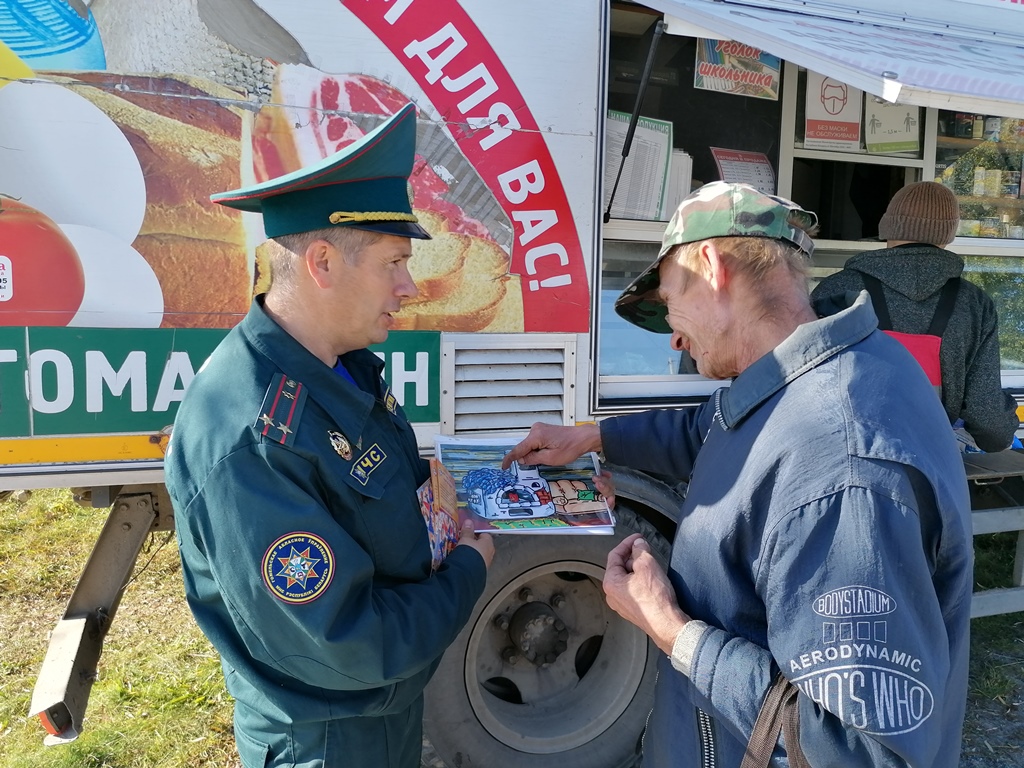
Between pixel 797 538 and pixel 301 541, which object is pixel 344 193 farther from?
pixel 797 538

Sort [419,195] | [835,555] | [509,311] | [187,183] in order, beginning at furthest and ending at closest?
[509,311] → [419,195] → [187,183] → [835,555]

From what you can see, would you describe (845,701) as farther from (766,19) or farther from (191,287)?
(766,19)

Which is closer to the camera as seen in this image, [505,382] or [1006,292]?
[505,382]

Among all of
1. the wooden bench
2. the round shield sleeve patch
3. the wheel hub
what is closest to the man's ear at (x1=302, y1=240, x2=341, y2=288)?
the round shield sleeve patch

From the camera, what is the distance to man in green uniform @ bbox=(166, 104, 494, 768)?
44.2 inches

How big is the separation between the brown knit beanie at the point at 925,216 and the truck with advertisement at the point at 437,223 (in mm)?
477

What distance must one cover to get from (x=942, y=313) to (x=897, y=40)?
2.98 ft

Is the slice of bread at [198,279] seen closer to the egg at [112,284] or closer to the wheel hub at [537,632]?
the egg at [112,284]

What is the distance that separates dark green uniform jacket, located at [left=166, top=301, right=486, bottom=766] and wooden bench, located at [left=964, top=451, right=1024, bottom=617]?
8.51 feet

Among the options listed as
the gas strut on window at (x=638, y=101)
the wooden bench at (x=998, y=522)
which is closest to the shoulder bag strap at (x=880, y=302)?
the wooden bench at (x=998, y=522)

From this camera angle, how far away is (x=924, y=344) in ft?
8.09

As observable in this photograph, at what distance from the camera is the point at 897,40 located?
2271mm

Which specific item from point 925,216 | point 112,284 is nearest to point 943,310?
point 925,216

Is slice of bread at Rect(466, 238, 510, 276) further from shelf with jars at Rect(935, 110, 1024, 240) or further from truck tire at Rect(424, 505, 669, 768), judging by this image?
shelf with jars at Rect(935, 110, 1024, 240)
